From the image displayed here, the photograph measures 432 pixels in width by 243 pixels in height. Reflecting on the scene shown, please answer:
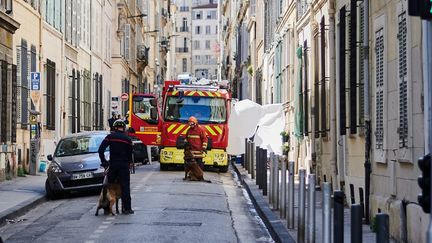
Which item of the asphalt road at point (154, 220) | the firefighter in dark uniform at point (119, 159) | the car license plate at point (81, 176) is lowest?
the asphalt road at point (154, 220)

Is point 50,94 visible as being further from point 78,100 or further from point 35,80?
point 78,100

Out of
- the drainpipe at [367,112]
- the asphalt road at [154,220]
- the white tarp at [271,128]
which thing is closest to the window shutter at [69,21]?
the white tarp at [271,128]

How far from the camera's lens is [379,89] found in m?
15.5

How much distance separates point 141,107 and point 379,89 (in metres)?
31.7

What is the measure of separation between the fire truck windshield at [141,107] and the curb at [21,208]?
22.8m

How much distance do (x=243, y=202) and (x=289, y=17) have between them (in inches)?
469

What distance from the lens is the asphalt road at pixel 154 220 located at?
14867 mm

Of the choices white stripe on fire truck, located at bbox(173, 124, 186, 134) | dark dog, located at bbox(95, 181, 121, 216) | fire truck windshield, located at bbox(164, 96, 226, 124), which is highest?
fire truck windshield, located at bbox(164, 96, 226, 124)

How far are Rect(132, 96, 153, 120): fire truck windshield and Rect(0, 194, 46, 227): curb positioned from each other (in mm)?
22781

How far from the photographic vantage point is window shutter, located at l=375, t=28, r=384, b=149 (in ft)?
50.1

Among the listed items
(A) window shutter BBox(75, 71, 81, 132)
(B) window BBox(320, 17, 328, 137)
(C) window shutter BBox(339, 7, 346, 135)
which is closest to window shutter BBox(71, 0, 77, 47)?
(A) window shutter BBox(75, 71, 81, 132)

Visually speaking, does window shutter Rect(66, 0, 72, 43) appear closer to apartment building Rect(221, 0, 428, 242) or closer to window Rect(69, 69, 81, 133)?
window Rect(69, 69, 81, 133)

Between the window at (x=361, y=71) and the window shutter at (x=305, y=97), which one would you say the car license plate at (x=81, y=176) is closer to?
the window shutter at (x=305, y=97)

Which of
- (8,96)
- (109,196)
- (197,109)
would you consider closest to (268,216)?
(109,196)
